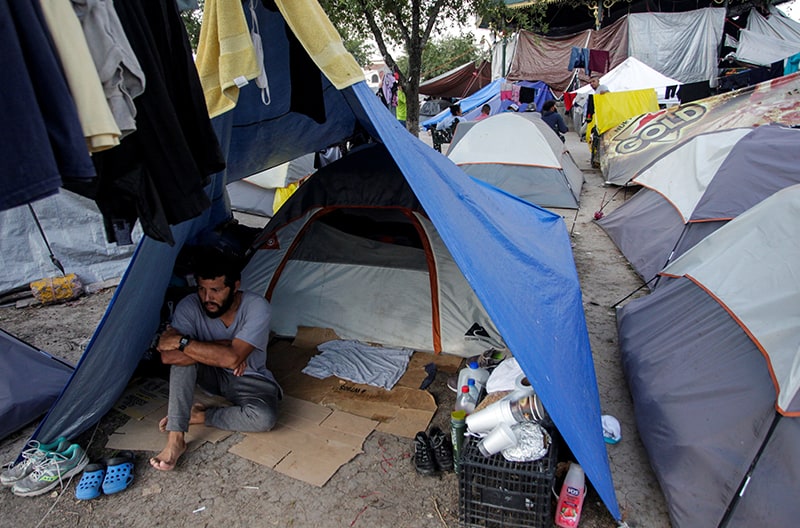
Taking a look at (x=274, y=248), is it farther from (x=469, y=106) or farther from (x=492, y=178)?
(x=469, y=106)

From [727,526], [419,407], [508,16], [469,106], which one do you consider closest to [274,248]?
[419,407]

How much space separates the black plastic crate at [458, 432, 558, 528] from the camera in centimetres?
196

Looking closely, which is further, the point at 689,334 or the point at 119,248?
the point at 119,248

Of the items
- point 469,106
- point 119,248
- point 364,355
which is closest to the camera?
point 364,355

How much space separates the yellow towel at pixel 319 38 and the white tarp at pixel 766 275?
2.02 meters

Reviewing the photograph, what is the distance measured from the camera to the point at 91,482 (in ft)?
7.79

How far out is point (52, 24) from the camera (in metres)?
1.11

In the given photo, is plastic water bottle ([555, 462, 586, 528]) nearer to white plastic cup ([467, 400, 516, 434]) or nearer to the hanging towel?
white plastic cup ([467, 400, 516, 434])

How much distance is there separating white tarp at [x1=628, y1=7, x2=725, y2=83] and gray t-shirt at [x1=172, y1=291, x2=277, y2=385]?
585 inches

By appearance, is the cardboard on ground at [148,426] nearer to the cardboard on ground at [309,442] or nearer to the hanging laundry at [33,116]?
the cardboard on ground at [309,442]

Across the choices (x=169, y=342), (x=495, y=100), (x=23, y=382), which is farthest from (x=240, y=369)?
(x=495, y=100)

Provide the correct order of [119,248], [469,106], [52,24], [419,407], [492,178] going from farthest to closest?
[469,106] < [492,178] < [119,248] < [419,407] < [52,24]

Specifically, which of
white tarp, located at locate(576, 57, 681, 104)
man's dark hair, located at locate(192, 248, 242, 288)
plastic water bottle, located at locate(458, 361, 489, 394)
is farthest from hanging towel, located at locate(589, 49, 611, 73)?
man's dark hair, located at locate(192, 248, 242, 288)

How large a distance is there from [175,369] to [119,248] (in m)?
3.31
